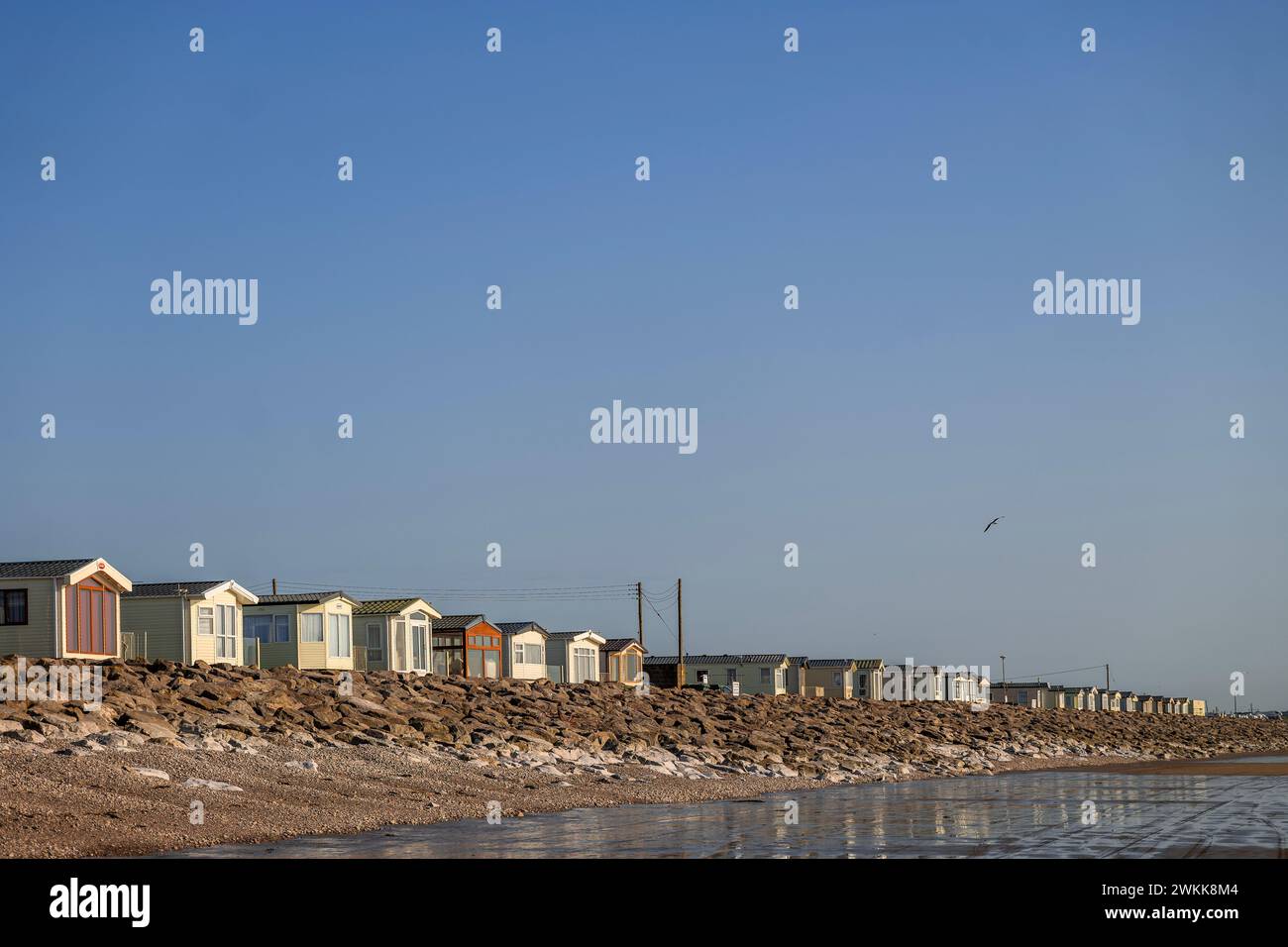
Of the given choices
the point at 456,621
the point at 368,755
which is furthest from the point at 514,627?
the point at 368,755

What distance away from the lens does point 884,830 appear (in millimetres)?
25109

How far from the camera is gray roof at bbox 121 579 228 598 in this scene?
2170 inches

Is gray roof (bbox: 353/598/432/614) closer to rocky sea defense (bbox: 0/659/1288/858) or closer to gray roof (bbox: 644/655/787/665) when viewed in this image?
rocky sea defense (bbox: 0/659/1288/858)

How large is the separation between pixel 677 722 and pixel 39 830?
114 feet

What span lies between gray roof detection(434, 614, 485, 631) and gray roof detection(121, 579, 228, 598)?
66.1ft

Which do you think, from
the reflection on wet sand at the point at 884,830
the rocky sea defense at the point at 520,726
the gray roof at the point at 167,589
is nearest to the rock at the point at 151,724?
the rocky sea defense at the point at 520,726

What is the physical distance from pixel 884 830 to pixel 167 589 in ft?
129

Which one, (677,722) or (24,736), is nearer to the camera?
(24,736)
